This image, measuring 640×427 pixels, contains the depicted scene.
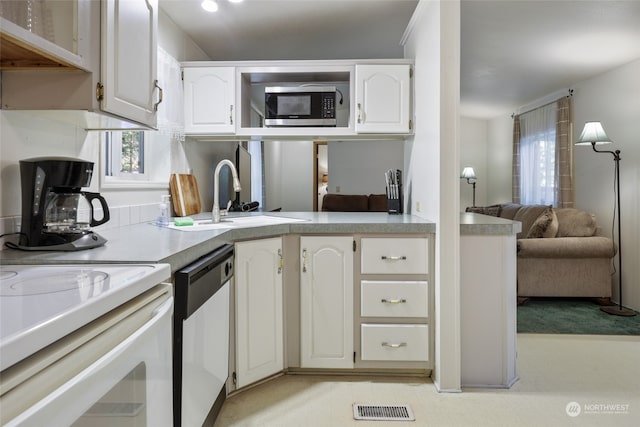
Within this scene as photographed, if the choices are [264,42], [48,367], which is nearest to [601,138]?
[264,42]

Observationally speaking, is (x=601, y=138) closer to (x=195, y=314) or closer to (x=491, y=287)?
(x=491, y=287)

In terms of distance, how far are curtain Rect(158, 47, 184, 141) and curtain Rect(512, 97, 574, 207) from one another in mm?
4601

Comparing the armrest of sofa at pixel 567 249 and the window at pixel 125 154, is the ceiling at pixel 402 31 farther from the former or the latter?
the armrest of sofa at pixel 567 249

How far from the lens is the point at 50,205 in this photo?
1.42 meters

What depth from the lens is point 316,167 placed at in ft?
10.2

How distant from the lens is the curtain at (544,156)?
16.5ft

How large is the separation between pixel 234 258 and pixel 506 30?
114 inches

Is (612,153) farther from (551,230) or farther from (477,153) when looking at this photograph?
(477,153)

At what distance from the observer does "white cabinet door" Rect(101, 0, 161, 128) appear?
139 centimetres

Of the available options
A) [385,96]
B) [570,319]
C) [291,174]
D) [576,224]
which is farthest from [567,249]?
[291,174]

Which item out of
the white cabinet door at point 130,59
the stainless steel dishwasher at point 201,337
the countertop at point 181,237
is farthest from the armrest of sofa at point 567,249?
the white cabinet door at point 130,59

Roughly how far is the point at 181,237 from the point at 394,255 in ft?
3.84

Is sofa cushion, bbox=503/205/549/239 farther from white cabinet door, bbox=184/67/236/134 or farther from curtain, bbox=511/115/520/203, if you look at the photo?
white cabinet door, bbox=184/67/236/134

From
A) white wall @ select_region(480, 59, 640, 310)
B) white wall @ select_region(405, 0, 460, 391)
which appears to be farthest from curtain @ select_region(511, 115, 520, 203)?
white wall @ select_region(405, 0, 460, 391)
